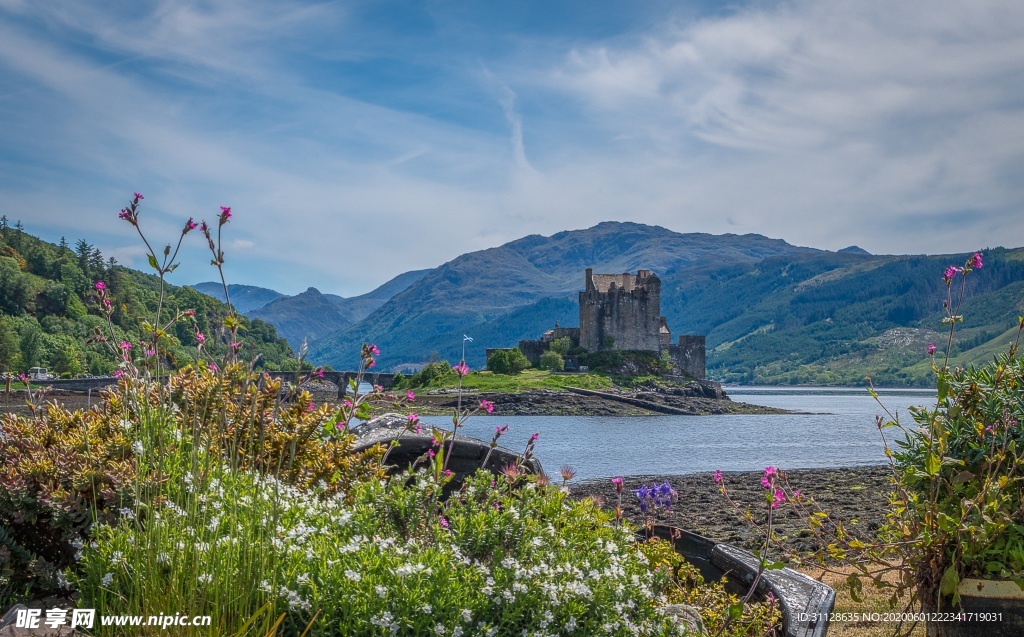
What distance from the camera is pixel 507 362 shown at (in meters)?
96.0

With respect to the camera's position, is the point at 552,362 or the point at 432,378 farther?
the point at 552,362

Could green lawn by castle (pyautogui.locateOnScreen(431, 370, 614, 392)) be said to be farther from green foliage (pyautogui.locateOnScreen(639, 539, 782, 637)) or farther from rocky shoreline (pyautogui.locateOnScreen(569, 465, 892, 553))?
green foliage (pyautogui.locateOnScreen(639, 539, 782, 637))

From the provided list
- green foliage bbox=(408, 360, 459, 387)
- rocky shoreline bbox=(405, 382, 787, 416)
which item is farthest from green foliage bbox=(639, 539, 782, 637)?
green foliage bbox=(408, 360, 459, 387)

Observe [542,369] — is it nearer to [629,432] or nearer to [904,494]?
[629,432]

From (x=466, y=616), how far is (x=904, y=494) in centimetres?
297

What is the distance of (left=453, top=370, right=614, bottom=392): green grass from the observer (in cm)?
8481

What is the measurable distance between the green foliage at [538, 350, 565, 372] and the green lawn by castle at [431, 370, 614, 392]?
1.66 meters

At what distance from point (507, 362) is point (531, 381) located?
329 inches

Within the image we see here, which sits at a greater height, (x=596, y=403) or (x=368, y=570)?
(x=368, y=570)

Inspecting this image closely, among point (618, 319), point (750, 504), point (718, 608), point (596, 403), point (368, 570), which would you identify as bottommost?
point (596, 403)

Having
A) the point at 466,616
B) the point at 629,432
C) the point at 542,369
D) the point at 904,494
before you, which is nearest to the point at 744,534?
the point at 904,494

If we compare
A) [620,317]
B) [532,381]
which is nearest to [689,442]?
[532,381]

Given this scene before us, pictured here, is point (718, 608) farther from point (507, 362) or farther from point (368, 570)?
point (507, 362)

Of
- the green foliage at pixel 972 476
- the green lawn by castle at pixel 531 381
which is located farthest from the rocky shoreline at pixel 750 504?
the green lawn by castle at pixel 531 381
